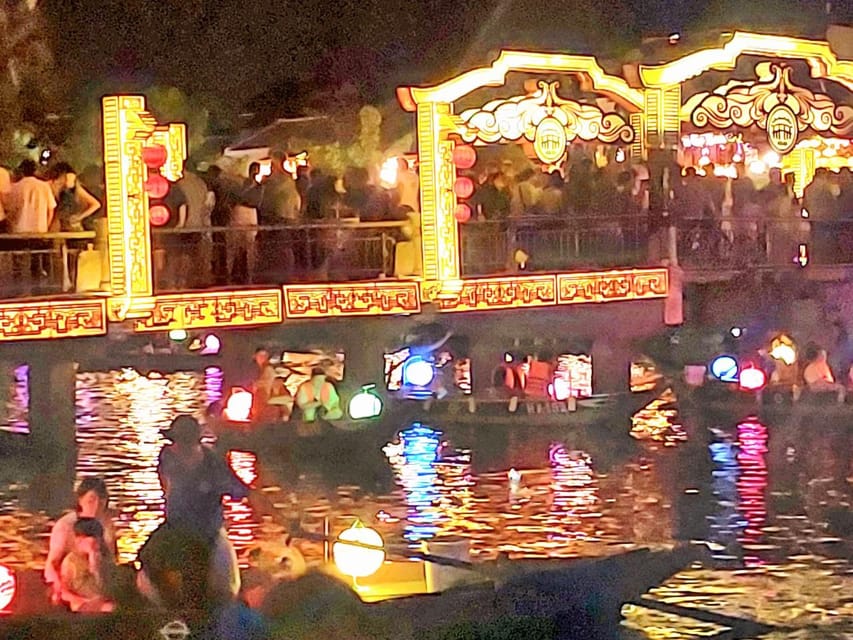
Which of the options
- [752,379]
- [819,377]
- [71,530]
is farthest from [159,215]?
[819,377]

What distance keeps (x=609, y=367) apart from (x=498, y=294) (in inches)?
52.9

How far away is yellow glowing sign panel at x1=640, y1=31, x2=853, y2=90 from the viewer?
6.96 meters

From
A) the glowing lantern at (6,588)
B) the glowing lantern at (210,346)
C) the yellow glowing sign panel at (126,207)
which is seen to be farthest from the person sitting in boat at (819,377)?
the glowing lantern at (6,588)

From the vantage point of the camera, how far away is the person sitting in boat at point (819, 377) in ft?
24.7

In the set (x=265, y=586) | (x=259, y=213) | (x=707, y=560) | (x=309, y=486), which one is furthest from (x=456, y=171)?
(x=265, y=586)

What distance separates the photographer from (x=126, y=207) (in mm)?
5566

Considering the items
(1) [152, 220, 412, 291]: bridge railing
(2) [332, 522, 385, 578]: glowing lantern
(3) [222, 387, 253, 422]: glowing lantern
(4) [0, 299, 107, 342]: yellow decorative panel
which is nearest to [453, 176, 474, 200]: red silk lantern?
(1) [152, 220, 412, 291]: bridge railing

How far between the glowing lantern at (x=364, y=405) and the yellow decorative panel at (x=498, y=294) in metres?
0.65

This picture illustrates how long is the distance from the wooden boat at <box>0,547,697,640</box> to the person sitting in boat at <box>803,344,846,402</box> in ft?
12.2

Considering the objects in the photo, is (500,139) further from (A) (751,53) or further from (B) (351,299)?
(A) (751,53)

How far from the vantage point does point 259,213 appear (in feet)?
20.0

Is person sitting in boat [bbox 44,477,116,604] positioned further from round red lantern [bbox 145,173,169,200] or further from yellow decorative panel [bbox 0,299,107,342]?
round red lantern [bbox 145,173,169,200]

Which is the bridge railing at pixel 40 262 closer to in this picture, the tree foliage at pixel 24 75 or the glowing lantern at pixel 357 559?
the tree foliage at pixel 24 75

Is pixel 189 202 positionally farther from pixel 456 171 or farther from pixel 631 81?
pixel 631 81
